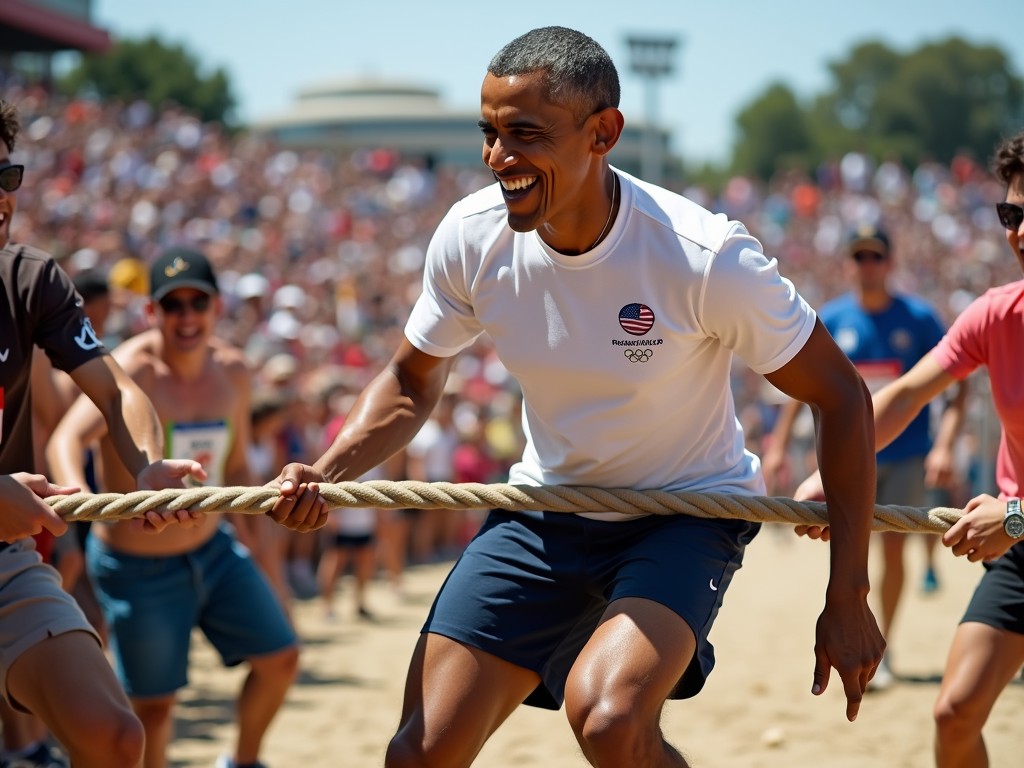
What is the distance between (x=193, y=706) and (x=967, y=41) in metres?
101

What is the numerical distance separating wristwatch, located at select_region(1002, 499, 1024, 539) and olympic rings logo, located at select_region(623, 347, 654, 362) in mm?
1189

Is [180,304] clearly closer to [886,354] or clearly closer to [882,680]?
[886,354]

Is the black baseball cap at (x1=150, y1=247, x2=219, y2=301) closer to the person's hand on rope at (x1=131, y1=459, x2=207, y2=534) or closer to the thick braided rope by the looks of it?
the person's hand on rope at (x1=131, y1=459, x2=207, y2=534)

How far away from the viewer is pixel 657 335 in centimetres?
342

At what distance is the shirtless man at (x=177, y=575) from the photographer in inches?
206

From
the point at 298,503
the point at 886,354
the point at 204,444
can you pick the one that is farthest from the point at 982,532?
the point at 886,354

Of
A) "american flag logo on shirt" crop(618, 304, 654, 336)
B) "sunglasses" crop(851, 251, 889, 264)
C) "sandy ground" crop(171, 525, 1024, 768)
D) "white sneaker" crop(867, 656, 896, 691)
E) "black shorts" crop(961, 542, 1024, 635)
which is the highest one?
"sunglasses" crop(851, 251, 889, 264)

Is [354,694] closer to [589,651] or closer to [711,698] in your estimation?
[711,698]

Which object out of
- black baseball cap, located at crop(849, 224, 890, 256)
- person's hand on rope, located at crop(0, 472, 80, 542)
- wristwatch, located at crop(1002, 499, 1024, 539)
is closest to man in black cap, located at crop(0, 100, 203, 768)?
person's hand on rope, located at crop(0, 472, 80, 542)

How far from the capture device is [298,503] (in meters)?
3.58

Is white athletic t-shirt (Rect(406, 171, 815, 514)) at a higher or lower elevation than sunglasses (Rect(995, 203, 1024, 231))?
lower

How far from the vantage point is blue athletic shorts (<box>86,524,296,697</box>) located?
5246 millimetres

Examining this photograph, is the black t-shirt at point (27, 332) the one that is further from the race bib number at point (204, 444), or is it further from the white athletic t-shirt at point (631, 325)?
the race bib number at point (204, 444)

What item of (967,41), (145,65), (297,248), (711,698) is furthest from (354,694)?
(967,41)
